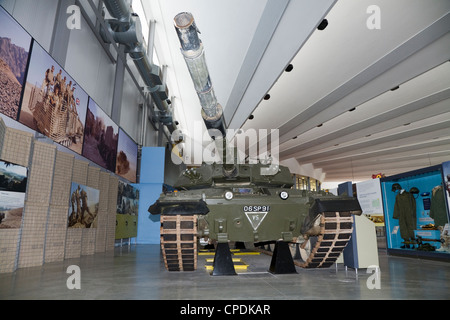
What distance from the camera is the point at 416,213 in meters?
9.02

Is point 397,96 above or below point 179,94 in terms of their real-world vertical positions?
below

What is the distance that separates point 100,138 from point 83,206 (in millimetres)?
2676

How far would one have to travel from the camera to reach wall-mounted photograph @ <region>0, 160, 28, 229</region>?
4629mm

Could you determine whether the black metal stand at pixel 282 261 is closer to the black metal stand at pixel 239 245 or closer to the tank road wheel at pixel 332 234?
the tank road wheel at pixel 332 234

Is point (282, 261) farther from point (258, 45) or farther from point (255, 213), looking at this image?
point (258, 45)

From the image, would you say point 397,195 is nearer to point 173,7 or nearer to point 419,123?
point 419,123

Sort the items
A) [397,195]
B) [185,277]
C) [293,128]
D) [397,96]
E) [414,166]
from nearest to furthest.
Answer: [185,277] → [397,195] → [397,96] → [293,128] → [414,166]

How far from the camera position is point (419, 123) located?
13.0 metres

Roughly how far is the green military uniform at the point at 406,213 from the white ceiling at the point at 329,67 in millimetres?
3827

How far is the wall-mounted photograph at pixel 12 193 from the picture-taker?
→ 4.63 meters

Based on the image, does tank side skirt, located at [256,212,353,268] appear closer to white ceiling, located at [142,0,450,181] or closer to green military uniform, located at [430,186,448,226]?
white ceiling, located at [142,0,450,181]

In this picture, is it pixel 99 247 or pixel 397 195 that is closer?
pixel 99 247

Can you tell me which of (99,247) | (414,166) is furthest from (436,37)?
(414,166)

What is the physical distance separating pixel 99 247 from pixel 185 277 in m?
5.25
